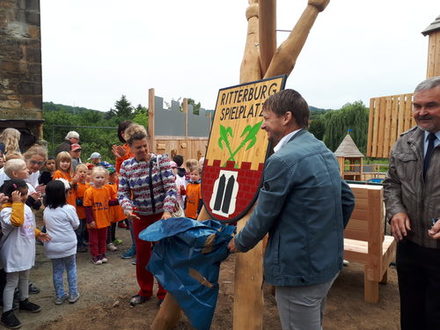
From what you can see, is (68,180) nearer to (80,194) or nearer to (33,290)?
(80,194)

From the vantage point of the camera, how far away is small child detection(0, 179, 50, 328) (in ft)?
9.32

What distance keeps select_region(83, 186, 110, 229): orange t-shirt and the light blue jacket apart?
331cm

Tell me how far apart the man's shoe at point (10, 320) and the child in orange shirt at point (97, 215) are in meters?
1.56

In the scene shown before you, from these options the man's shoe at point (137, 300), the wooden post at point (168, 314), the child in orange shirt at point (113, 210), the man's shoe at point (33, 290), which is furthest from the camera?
the child in orange shirt at point (113, 210)

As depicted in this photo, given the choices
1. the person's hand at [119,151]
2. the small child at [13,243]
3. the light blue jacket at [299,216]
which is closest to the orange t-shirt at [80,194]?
the person's hand at [119,151]

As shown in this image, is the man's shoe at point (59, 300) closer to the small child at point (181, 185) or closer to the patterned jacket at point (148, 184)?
the patterned jacket at point (148, 184)

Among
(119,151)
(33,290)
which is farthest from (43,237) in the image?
(119,151)

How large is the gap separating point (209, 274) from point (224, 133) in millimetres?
1207

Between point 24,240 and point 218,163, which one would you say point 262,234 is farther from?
point 24,240

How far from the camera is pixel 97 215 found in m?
4.47

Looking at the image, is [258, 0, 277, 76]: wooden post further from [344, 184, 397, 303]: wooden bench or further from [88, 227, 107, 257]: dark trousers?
[88, 227, 107, 257]: dark trousers

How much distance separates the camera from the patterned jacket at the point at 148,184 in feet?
10.2

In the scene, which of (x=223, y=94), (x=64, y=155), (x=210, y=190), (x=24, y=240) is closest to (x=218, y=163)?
(x=210, y=190)

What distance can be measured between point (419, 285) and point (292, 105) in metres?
1.36
